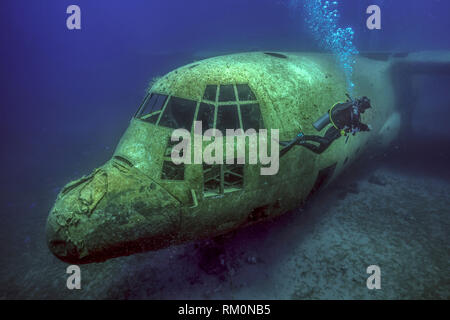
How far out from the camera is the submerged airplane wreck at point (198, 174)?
3303 mm

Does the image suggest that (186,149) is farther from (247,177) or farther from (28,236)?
(28,236)

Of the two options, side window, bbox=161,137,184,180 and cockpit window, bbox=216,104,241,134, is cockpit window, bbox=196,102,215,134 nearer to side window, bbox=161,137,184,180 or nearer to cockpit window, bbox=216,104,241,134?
cockpit window, bbox=216,104,241,134

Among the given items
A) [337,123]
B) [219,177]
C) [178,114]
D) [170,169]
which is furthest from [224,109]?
[337,123]

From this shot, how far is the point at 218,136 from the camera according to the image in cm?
385

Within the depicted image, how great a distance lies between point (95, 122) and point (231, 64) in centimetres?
2839

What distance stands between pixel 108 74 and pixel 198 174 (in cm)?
8689

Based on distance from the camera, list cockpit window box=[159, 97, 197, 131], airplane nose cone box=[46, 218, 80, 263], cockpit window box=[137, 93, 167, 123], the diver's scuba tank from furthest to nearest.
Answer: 1. the diver's scuba tank
2. cockpit window box=[137, 93, 167, 123]
3. cockpit window box=[159, 97, 197, 131]
4. airplane nose cone box=[46, 218, 80, 263]

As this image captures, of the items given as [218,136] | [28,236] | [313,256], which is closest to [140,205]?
[218,136]

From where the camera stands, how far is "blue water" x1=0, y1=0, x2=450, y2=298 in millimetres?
10922

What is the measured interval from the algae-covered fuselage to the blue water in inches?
91.1

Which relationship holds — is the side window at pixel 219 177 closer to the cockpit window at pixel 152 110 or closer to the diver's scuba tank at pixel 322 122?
the cockpit window at pixel 152 110

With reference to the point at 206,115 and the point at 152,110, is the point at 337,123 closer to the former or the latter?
the point at 206,115

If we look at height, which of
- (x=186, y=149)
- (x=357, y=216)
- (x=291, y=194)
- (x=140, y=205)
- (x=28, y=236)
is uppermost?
(x=186, y=149)

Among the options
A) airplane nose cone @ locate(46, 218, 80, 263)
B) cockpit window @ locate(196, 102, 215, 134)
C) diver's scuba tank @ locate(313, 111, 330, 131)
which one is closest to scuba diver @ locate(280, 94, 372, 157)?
diver's scuba tank @ locate(313, 111, 330, 131)
